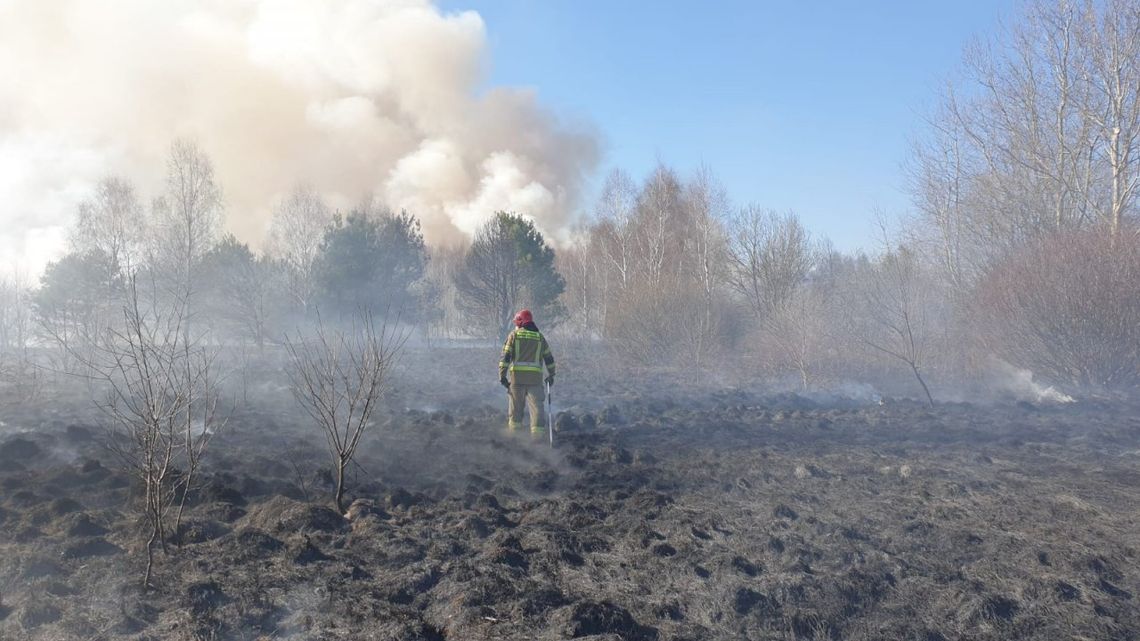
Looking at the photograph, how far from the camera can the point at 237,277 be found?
75.2 feet

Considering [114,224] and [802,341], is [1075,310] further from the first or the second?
[114,224]

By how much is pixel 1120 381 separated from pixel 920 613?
12317 millimetres

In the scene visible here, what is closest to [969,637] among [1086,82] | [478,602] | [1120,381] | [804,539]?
[804,539]

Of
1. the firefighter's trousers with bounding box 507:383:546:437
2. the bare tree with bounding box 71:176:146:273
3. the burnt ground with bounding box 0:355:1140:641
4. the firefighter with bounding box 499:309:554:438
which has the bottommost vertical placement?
the burnt ground with bounding box 0:355:1140:641

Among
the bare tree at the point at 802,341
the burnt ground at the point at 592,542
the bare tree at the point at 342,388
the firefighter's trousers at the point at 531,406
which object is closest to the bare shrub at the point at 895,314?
the bare tree at the point at 802,341

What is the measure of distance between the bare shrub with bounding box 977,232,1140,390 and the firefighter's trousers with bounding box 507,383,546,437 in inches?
417

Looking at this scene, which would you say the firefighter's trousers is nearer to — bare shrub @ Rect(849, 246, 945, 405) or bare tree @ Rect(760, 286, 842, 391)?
bare tree @ Rect(760, 286, 842, 391)

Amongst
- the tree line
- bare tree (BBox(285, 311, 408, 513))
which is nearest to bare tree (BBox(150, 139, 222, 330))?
the tree line

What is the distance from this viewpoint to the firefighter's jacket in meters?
9.16

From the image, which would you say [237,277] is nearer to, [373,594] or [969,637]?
[373,594]

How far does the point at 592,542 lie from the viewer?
521cm

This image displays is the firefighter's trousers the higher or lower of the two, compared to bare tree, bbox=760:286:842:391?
lower

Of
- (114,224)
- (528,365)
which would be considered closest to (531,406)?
(528,365)

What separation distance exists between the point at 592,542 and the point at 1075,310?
41.1 feet
